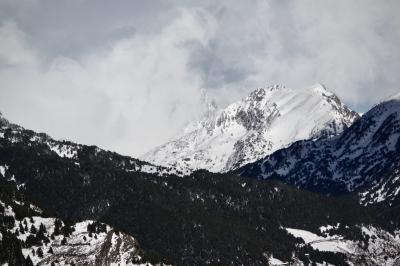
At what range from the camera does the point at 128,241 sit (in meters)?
171

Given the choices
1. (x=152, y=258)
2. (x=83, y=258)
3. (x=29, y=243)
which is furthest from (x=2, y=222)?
(x=152, y=258)

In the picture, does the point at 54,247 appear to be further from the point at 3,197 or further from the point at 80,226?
the point at 3,197

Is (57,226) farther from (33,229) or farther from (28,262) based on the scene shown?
(28,262)

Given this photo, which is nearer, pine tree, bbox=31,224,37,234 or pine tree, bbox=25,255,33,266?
pine tree, bbox=25,255,33,266

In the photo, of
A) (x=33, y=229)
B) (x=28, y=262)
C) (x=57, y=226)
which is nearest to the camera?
(x=28, y=262)

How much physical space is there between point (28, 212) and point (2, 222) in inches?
431

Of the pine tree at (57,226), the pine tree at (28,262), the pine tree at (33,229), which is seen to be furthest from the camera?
the pine tree at (33,229)

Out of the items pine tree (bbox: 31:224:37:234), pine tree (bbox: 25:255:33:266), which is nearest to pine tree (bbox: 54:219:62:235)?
pine tree (bbox: 31:224:37:234)

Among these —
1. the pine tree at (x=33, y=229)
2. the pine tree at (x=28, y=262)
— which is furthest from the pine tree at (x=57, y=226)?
the pine tree at (x=28, y=262)

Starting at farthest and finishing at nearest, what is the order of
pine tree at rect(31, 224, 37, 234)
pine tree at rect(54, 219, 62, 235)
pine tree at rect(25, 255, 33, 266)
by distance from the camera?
pine tree at rect(31, 224, 37, 234), pine tree at rect(54, 219, 62, 235), pine tree at rect(25, 255, 33, 266)

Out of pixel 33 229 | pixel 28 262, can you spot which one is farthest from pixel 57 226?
pixel 28 262

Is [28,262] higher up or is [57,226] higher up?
[57,226]

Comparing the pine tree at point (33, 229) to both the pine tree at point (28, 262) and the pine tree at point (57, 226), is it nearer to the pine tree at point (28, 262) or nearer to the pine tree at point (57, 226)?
the pine tree at point (57, 226)

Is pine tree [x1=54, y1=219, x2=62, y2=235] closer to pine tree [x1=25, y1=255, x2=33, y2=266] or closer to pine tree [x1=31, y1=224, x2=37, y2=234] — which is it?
pine tree [x1=31, y1=224, x2=37, y2=234]
